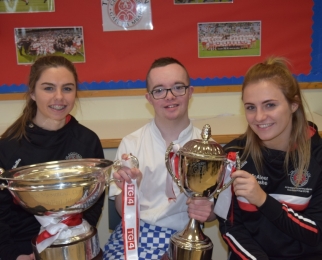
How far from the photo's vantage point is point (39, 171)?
1236 millimetres

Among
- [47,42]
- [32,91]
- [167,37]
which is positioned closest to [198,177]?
[32,91]

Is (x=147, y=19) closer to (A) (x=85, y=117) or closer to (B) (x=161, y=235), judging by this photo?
(A) (x=85, y=117)

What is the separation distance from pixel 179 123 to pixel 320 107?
4.38 feet

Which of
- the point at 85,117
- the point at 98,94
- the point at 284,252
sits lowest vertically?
the point at 284,252

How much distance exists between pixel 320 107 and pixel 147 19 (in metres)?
1.26

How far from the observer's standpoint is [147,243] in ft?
4.85

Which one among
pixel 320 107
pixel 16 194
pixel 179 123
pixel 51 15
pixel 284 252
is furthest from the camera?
pixel 320 107

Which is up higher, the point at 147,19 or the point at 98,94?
the point at 147,19

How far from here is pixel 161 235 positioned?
1.50m

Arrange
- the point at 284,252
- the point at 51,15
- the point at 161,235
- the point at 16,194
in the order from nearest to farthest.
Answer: the point at 16,194 < the point at 284,252 < the point at 161,235 < the point at 51,15

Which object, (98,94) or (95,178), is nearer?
(95,178)

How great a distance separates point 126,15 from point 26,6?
60 cm

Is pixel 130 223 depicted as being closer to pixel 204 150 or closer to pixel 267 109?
pixel 204 150

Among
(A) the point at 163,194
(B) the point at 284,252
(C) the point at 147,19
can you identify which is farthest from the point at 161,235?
(C) the point at 147,19
